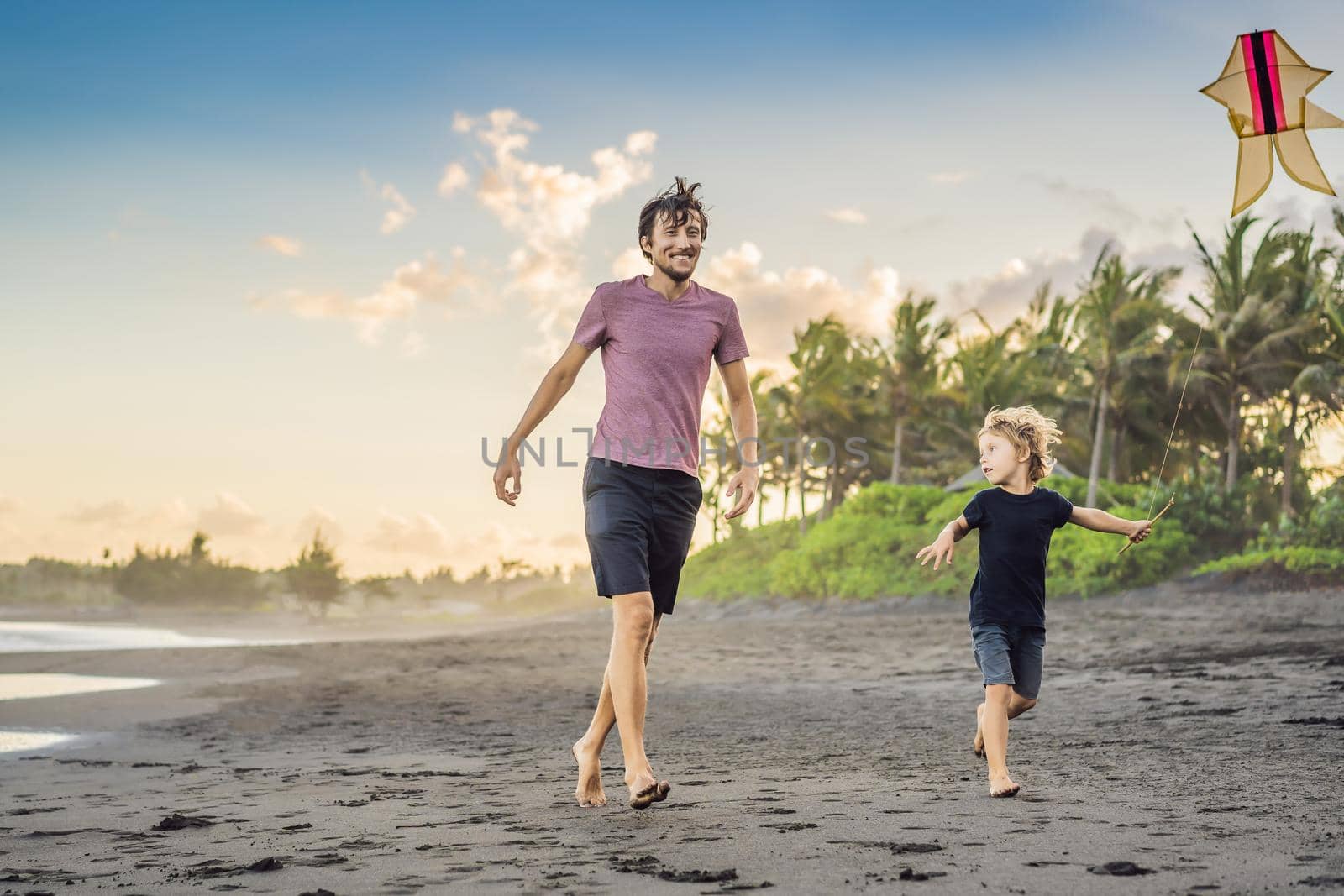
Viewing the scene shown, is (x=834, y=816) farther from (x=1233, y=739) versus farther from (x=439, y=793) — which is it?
(x=1233, y=739)

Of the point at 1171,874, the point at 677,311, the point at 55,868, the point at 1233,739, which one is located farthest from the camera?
the point at 1233,739

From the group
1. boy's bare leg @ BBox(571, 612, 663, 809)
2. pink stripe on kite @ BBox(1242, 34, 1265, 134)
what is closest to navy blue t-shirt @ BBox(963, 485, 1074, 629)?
boy's bare leg @ BBox(571, 612, 663, 809)

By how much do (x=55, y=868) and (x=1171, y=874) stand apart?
2957 mm

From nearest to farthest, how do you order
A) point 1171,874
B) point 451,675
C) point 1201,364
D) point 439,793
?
point 1171,874 → point 439,793 → point 451,675 → point 1201,364

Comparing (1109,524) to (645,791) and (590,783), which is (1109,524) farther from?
(590,783)

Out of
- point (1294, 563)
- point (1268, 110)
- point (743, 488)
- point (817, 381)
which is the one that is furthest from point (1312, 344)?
point (743, 488)

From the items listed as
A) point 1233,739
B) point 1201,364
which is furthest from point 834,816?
point 1201,364

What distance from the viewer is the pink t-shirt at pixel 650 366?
3.75 meters

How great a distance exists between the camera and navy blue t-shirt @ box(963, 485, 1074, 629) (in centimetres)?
405

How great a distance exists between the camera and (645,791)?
3.49 meters

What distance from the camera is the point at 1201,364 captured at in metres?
27.4

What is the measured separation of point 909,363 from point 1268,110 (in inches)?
1208

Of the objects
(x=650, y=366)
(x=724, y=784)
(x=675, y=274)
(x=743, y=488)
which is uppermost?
(x=675, y=274)

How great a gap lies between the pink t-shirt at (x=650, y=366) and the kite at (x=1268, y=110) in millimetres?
2973
